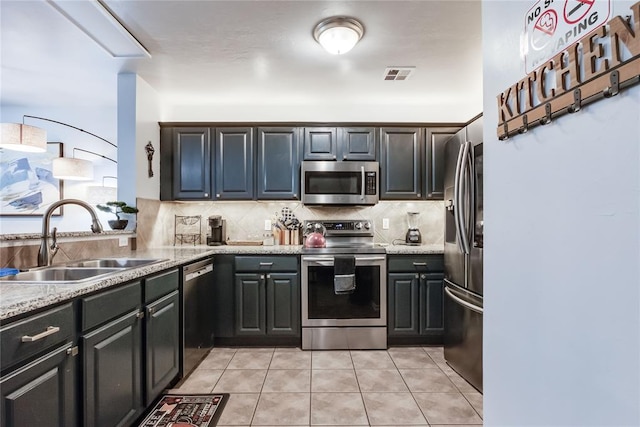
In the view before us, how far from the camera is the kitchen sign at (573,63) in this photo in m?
0.57

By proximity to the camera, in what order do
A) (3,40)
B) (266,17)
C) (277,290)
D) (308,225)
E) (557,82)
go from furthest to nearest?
(308,225) → (277,290) → (3,40) → (266,17) → (557,82)

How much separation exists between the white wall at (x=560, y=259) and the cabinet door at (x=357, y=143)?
2.17 meters

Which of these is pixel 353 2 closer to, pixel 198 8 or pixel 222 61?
pixel 198 8

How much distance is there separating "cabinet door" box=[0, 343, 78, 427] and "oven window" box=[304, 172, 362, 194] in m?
2.34

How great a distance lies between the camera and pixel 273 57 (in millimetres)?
2547

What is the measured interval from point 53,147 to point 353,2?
3.84 meters

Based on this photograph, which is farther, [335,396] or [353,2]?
[335,396]

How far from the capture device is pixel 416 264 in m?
2.89

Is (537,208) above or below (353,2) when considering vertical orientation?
below

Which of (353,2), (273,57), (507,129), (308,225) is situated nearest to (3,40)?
(273,57)

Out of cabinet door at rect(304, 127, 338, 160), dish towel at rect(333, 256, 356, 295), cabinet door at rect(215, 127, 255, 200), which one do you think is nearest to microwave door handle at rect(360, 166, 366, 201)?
cabinet door at rect(304, 127, 338, 160)

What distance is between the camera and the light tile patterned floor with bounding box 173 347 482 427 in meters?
1.85

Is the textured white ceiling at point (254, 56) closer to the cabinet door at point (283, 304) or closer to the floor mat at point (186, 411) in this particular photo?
the cabinet door at point (283, 304)

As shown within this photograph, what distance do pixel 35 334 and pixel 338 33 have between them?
224 centimetres
